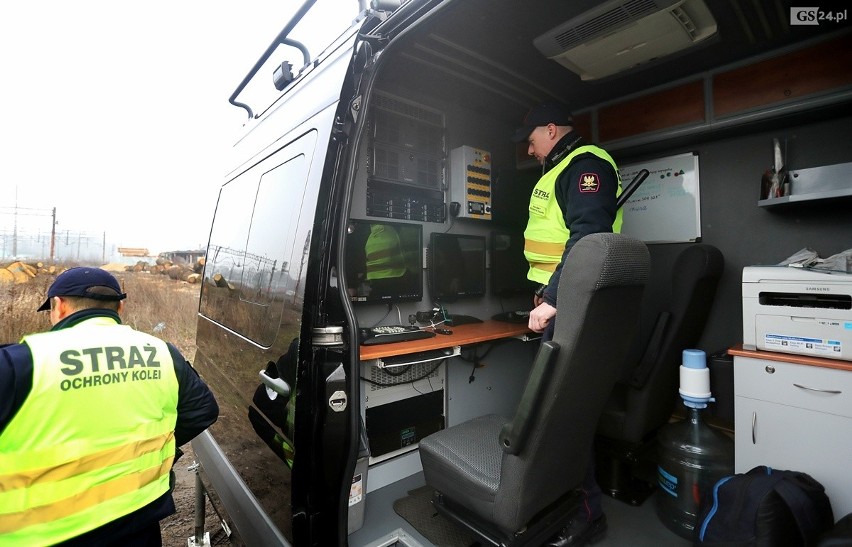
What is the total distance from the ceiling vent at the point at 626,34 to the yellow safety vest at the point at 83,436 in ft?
6.95

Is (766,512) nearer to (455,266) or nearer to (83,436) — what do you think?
(455,266)

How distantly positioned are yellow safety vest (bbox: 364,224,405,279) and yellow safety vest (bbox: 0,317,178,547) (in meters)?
1.09

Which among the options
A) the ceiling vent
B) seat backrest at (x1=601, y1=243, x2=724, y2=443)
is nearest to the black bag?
seat backrest at (x1=601, y1=243, x2=724, y2=443)

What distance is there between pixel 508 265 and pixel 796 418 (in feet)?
5.61

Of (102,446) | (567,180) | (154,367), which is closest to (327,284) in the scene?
(154,367)

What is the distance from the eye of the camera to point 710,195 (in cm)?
228

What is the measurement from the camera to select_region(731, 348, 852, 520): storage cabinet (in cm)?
138

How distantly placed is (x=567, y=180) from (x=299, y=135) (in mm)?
1148

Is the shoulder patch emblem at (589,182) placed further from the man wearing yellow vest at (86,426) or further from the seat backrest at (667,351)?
the man wearing yellow vest at (86,426)

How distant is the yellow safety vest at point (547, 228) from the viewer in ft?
5.69

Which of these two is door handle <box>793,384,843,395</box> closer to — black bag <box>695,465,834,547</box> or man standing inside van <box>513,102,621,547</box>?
black bag <box>695,465,834,547</box>

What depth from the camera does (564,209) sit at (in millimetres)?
1703

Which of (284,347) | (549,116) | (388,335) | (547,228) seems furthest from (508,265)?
(284,347)

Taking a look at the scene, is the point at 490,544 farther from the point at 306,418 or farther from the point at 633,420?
the point at 633,420
